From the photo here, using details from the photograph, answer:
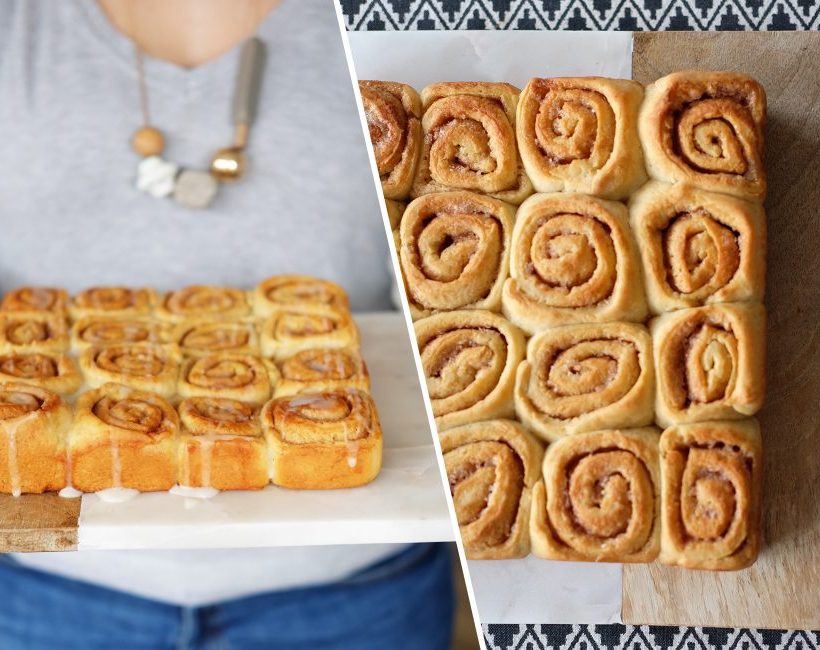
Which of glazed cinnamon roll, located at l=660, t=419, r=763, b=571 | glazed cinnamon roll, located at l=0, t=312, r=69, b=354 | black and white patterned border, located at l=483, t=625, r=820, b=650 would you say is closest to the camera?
glazed cinnamon roll, located at l=660, t=419, r=763, b=571

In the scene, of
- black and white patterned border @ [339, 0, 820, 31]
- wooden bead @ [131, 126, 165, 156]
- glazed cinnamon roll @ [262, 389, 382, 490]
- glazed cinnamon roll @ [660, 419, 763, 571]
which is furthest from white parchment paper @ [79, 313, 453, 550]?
wooden bead @ [131, 126, 165, 156]

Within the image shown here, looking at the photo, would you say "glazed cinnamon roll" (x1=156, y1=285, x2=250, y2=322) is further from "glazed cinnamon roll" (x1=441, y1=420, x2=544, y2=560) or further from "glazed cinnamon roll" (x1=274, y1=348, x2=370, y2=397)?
"glazed cinnamon roll" (x1=441, y1=420, x2=544, y2=560)

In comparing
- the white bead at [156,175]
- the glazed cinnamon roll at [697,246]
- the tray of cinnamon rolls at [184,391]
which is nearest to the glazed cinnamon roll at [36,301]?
the tray of cinnamon rolls at [184,391]

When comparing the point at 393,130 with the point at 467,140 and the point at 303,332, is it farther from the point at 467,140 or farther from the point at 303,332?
the point at 303,332

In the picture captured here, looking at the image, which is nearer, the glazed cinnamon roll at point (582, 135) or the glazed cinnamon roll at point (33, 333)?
the glazed cinnamon roll at point (582, 135)

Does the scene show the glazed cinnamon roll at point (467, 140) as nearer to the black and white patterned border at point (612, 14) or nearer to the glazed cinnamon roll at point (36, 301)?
the black and white patterned border at point (612, 14)

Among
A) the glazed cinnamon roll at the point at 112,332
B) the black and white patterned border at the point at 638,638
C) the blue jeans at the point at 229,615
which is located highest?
the glazed cinnamon roll at the point at 112,332
